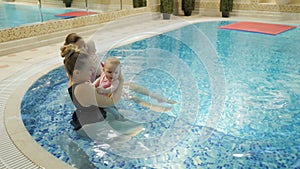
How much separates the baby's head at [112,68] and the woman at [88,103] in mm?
82

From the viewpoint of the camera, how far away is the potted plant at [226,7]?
406 inches

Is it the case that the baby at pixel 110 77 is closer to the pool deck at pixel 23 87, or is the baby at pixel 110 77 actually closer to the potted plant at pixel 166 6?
the pool deck at pixel 23 87

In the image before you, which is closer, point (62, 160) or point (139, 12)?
point (62, 160)

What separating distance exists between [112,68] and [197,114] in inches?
53.3

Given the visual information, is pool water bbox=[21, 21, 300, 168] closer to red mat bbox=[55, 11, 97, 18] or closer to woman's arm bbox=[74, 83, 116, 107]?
woman's arm bbox=[74, 83, 116, 107]

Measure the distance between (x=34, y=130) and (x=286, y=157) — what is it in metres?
2.46

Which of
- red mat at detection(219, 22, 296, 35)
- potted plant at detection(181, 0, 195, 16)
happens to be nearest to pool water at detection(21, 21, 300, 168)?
red mat at detection(219, 22, 296, 35)

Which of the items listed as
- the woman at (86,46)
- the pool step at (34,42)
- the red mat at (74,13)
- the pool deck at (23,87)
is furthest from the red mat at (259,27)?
the woman at (86,46)

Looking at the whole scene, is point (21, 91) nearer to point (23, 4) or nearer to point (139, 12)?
point (23, 4)

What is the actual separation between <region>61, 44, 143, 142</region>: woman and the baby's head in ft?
0.27

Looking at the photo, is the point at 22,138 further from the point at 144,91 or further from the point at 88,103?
the point at 144,91

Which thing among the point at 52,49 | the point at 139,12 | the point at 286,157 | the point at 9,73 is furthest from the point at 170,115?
the point at 139,12

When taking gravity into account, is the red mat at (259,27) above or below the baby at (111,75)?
above

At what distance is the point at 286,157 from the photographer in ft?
8.64
